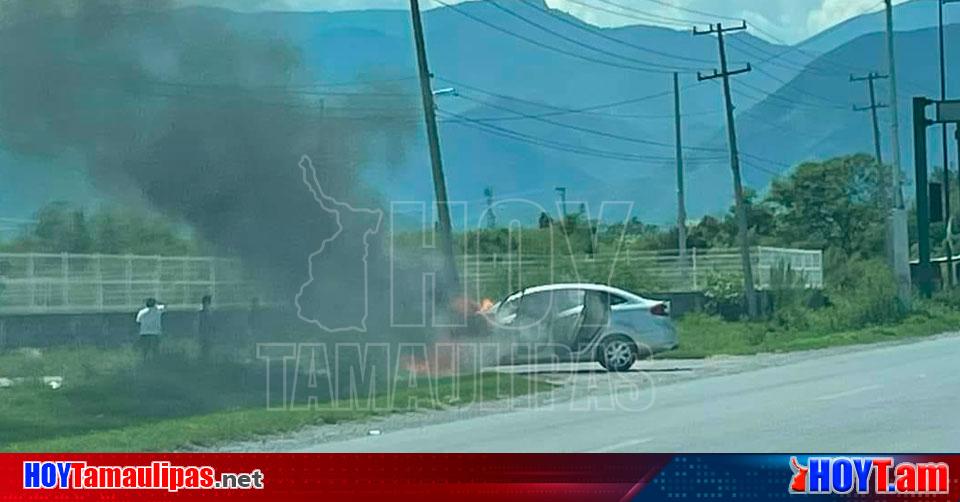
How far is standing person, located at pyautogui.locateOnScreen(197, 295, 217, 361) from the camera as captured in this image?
4980mm

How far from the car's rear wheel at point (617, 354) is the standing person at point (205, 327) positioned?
1.32 meters

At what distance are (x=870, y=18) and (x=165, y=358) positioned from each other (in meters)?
2.57

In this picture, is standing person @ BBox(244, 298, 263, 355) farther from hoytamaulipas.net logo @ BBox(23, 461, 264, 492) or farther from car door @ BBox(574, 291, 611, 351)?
car door @ BBox(574, 291, 611, 351)

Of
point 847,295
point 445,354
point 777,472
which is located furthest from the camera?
point 847,295

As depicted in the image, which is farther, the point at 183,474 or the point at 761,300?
the point at 761,300

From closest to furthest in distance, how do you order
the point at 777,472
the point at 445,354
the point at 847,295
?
1. the point at 777,472
2. the point at 445,354
3. the point at 847,295

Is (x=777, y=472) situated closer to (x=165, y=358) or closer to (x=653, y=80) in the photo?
(x=653, y=80)

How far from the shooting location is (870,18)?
4.53m

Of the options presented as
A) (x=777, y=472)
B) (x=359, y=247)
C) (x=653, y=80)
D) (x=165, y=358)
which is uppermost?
(x=653, y=80)

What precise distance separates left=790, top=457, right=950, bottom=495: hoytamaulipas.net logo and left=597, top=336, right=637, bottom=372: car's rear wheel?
729mm

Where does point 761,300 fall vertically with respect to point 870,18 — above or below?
below

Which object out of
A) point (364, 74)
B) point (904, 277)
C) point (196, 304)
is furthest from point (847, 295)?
point (196, 304)

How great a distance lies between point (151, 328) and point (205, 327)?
0.63ft

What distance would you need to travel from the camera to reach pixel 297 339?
480 cm
